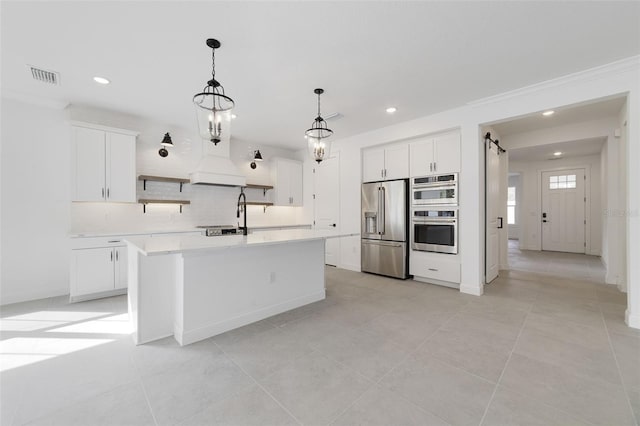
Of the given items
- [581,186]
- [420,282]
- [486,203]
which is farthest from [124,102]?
[581,186]

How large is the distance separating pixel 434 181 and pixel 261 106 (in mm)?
2955

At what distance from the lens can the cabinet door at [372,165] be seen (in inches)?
195

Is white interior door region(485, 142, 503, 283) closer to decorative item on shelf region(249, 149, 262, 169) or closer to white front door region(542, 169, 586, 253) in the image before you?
white front door region(542, 169, 586, 253)

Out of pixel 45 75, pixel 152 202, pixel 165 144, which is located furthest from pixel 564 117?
pixel 45 75

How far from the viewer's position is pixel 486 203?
13.6 ft

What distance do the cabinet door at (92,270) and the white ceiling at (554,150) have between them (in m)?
7.86

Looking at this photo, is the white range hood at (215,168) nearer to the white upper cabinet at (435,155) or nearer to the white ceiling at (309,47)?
the white ceiling at (309,47)

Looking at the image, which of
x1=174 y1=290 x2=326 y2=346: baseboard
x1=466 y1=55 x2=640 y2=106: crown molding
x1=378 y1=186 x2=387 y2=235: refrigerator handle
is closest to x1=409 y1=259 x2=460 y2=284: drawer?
x1=378 y1=186 x2=387 y2=235: refrigerator handle

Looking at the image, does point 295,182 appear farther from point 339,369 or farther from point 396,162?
point 339,369

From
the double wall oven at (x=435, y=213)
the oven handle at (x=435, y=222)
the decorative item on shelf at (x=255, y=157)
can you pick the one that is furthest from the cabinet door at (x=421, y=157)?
the decorative item on shelf at (x=255, y=157)

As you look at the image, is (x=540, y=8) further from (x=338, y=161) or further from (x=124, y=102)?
(x=124, y=102)

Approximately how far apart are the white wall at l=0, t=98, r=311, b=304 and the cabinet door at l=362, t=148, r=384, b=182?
12.0 ft

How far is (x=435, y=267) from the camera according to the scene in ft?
14.0

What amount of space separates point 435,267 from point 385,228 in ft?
3.46
